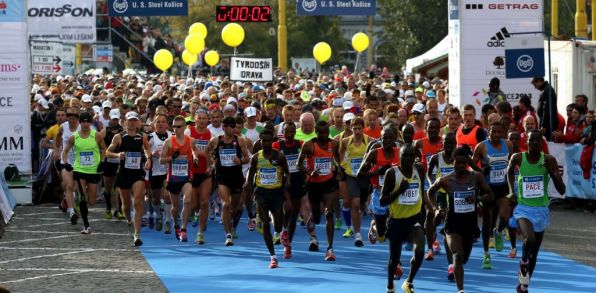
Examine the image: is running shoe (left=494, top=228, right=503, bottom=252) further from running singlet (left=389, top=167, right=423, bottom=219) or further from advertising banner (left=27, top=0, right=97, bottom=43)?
advertising banner (left=27, top=0, right=97, bottom=43)

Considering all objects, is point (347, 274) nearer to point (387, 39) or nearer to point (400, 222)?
point (400, 222)

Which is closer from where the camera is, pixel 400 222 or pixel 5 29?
pixel 400 222

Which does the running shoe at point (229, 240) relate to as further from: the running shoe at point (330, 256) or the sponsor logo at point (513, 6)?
the sponsor logo at point (513, 6)

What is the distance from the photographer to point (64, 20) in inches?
1572

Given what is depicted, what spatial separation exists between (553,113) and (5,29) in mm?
9485

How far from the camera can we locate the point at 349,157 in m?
18.3

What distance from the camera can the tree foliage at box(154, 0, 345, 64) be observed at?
86062mm

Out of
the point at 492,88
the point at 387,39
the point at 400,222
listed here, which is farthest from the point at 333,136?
the point at 387,39

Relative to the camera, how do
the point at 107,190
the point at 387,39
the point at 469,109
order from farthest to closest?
the point at 387,39
the point at 107,190
the point at 469,109

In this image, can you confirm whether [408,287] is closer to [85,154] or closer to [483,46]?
[85,154]

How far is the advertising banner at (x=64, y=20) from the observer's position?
39.8 meters

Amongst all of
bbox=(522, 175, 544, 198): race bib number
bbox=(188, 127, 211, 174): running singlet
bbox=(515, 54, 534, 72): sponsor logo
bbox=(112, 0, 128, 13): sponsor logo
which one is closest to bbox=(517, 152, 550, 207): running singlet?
bbox=(522, 175, 544, 198): race bib number

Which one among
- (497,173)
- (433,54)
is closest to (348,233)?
(497,173)

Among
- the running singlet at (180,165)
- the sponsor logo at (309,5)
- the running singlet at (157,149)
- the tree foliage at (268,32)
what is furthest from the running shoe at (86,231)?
the tree foliage at (268,32)
